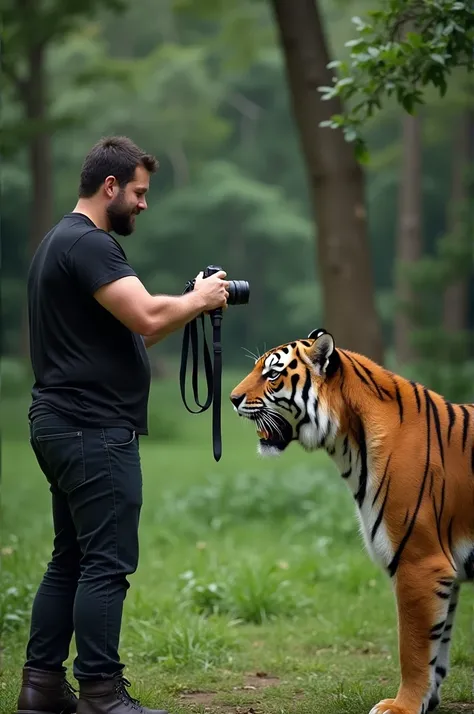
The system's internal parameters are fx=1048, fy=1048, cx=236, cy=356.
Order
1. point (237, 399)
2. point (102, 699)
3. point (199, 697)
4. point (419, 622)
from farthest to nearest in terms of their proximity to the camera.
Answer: point (199, 697) → point (237, 399) → point (419, 622) → point (102, 699)

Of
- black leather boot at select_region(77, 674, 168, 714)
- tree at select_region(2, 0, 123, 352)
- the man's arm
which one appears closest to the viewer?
the man's arm

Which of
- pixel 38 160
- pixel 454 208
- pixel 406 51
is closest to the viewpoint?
pixel 406 51

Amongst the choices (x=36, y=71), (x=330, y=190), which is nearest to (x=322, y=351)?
(x=330, y=190)

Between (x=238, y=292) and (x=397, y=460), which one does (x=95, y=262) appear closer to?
(x=238, y=292)

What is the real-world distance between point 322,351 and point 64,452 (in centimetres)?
109

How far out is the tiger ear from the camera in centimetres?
416

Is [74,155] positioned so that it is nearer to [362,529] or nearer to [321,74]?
[321,74]

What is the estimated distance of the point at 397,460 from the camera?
412 centimetres

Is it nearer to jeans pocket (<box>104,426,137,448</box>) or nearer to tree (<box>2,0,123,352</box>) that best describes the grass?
jeans pocket (<box>104,426,137,448</box>)

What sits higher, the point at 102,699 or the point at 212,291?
the point at 212,291

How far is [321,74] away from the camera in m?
9.77

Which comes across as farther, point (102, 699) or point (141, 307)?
point (102, 699)

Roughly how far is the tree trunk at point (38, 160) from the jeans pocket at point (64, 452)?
14.8 meters

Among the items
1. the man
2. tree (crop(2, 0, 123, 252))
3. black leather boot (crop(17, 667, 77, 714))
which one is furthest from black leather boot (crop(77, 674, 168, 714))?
tree (crop(2, 0, 123, 252))
